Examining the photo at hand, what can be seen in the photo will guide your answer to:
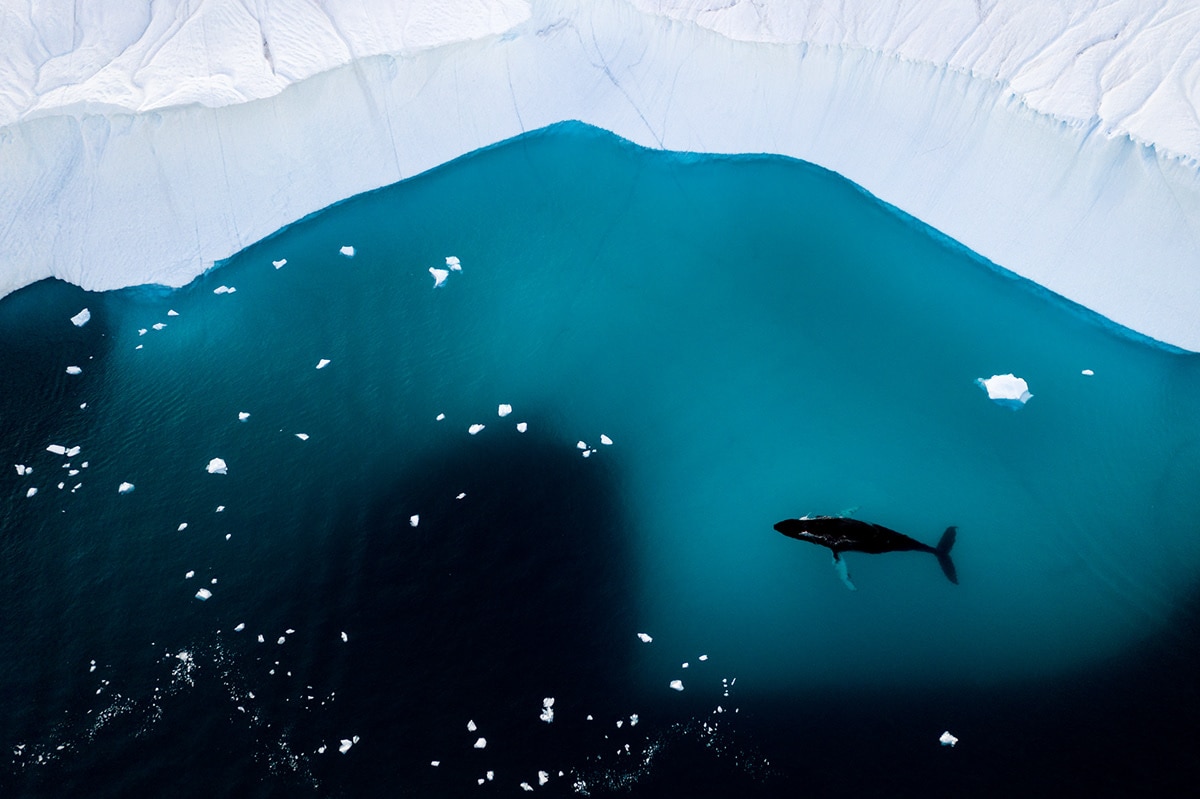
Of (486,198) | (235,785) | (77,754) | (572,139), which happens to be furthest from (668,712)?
(572,139)

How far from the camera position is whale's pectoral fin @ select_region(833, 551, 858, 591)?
9.91 metres

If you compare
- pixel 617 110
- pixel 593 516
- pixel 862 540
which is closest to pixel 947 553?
pixel 862 540

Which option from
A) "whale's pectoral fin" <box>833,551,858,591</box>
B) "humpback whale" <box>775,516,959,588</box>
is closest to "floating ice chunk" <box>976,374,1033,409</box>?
"humpback whale" <box>775,516,959,588</box>

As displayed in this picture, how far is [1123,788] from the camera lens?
841cm

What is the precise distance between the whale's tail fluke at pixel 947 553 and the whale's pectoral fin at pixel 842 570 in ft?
3.37

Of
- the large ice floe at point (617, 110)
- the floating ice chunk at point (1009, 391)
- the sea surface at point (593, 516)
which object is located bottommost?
the sea surface at point (593, 516)

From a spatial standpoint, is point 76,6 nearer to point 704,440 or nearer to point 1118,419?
point 704,440

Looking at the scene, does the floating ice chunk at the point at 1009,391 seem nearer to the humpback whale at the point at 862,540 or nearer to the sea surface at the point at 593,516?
the sea surface at the point at 593,516

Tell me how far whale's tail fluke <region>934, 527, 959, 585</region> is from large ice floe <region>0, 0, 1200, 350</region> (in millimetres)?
4619

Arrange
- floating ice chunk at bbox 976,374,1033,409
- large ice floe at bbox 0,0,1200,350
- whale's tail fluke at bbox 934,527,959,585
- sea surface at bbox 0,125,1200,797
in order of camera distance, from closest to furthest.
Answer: sea surface at bbox 0,125,1200,797 → whale's tail fluke at bbox 934,527,959,585 → floating ice chunk at bbox 976,374,1033,409 → large ice floe at bbox 0,0,1200,350

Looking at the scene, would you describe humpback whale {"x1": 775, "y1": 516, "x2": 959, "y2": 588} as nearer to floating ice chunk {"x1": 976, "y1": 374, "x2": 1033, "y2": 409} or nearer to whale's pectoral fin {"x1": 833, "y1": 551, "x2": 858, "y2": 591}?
whale's pectoral fin {"x1": 833, "y1": 551, "x2": 858, "y2": 591}

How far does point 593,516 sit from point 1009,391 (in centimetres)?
557

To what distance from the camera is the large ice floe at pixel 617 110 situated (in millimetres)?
12930

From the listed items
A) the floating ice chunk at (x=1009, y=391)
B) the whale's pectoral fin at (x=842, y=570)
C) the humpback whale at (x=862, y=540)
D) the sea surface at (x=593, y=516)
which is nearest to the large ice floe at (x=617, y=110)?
the sea surface at (x=593, y=516)
